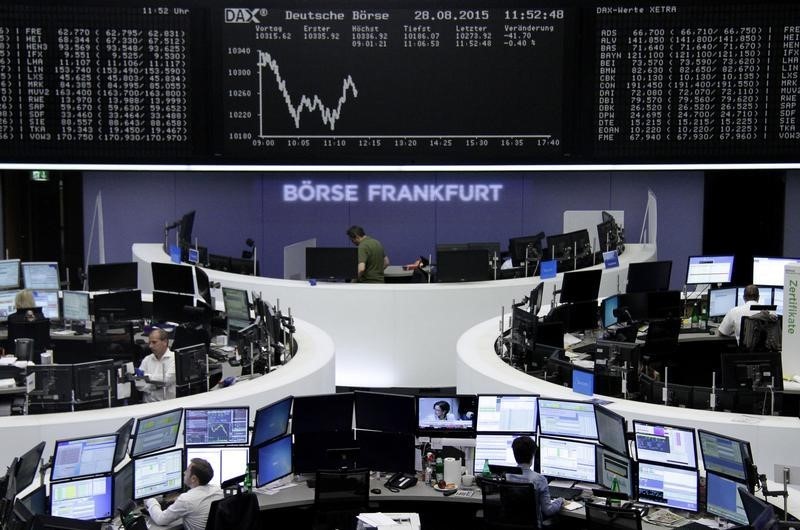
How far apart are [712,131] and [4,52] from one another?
5.52 metres

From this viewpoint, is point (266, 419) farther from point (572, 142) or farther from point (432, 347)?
point (432, 347)

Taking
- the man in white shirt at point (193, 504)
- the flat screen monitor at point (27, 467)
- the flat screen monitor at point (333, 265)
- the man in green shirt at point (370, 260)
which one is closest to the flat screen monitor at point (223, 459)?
the man in white shirt at point (193, 504)

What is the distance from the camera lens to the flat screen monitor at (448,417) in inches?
272

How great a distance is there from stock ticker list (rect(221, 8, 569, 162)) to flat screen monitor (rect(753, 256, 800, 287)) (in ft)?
12.1

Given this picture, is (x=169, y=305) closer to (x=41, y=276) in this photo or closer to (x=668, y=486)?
(x=41, y=276)

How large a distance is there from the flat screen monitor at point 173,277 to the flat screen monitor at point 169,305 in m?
0.25

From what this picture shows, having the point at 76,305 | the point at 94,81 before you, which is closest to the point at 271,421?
the point at 94,81

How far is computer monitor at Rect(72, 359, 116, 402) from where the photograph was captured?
729 centimetres

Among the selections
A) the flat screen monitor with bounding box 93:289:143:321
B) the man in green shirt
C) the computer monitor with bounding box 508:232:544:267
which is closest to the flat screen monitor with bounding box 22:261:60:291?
the flat screen monitor with bounding box 93:289:143:321

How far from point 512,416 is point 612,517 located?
115 cm

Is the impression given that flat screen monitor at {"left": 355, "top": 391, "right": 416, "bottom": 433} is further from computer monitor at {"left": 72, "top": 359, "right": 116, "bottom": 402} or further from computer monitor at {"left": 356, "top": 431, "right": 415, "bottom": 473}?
computer monitor at {"left": 72, "top": 359, "right": 116, "bottom": 402}

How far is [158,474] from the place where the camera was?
21.3 ft

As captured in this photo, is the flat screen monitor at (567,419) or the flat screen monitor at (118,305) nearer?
the flat screen monitor at (567,419)

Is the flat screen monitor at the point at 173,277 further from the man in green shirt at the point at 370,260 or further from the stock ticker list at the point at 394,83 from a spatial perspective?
the stock ticker list at the point at 394,83
